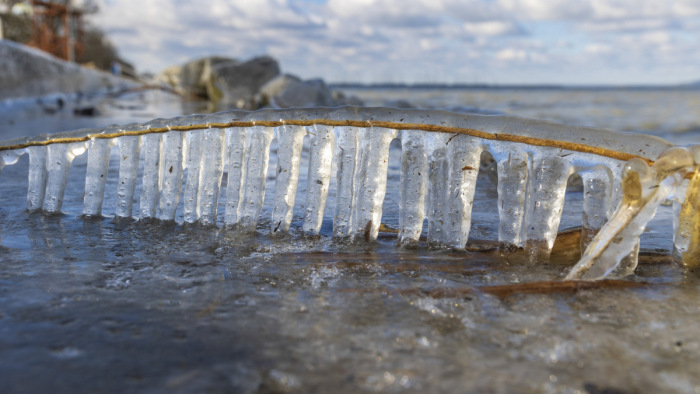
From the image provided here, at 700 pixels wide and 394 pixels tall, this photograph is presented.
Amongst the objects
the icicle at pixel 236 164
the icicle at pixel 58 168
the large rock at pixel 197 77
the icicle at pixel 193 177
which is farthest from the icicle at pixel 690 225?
the large rock at pixel 197 77

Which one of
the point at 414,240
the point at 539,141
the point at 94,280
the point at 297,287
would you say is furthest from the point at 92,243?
the point at 539,141

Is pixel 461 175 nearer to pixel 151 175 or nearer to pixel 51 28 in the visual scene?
pixel 151 175

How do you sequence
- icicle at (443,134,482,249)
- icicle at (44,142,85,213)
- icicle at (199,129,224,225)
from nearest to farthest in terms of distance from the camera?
icicle at (443,134,482,249), icicle at (199,129,224,225), icicle at (44,142,85,213)

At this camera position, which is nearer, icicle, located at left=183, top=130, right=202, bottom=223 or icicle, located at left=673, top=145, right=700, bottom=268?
icicle, located at left=673, top=145, right=700, bottom=268

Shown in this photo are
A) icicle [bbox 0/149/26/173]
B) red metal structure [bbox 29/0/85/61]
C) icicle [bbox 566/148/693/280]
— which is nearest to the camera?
icicle [bbox 566/148/693/280]

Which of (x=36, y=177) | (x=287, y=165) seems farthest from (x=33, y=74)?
(x=287, y=165)

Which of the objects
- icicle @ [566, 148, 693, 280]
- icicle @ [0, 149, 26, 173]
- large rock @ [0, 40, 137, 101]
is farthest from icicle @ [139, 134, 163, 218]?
large rock @ [0, 40, 137, 101]

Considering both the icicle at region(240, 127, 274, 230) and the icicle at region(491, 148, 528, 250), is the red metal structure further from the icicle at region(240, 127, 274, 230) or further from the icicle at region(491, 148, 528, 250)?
the icicle at region(491, 148, 528, 250)

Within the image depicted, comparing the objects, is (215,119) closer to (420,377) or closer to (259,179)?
(259,179)

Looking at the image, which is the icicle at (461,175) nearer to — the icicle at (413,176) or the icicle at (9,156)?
the icicle at (413,176)
